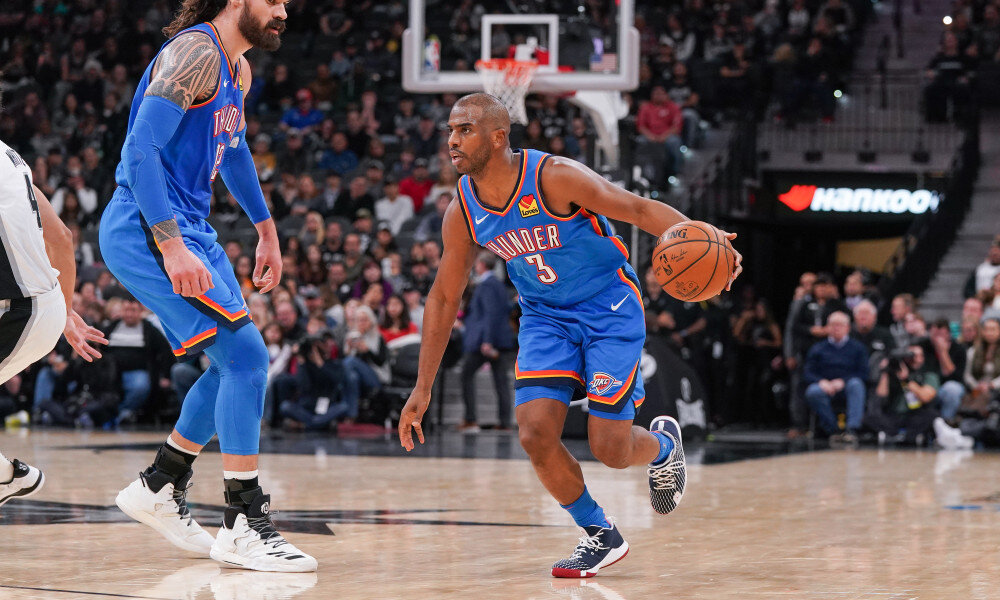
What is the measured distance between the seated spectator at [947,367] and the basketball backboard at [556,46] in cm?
394

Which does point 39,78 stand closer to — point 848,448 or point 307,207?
point 307,207

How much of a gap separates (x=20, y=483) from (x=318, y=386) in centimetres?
893

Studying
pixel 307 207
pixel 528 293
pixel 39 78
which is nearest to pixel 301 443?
pixel 307 207

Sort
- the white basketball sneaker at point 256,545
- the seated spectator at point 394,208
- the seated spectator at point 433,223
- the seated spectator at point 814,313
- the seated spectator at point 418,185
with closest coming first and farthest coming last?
the white basketball sneaker at point 256,545
the seated spectator at point 814,313
the seated spectator at point 433,223
the seated spectator at point 394,208
the seated spectator at point 418,185

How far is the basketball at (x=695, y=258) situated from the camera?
451 cm

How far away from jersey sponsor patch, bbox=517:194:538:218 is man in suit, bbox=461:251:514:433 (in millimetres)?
8335

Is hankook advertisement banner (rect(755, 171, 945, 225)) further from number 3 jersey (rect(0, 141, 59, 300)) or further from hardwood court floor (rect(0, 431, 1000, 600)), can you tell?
number 3 jersey (rect(0, 141, 59, 300))

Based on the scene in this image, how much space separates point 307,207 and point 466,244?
40.5 ft

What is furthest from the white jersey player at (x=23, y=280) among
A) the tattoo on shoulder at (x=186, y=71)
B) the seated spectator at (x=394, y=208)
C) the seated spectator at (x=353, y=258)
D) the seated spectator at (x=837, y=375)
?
the seated spectator at (x=394, y=208)

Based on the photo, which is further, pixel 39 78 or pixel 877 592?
pixel 39 78

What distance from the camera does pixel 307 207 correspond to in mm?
17125

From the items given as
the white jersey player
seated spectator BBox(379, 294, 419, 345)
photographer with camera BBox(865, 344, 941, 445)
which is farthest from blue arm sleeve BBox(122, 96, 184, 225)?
photographer with camera BBox(865, 344, 941, 445)

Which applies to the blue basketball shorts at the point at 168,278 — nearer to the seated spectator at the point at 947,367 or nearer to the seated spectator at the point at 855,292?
the seated spectator at the point at 947,367

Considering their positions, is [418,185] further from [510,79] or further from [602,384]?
[602,384]
